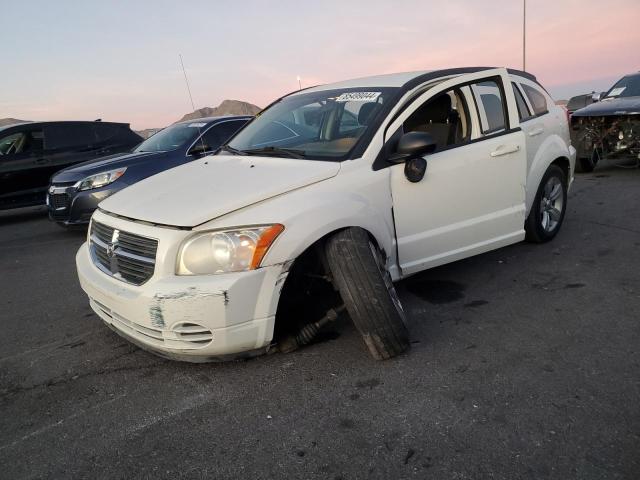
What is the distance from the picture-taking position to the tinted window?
838 centimetres

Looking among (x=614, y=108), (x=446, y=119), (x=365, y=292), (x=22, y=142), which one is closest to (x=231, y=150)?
(x=446, y=119)

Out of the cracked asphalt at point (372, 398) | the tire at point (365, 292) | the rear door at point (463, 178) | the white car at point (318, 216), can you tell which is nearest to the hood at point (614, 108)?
the white car at point (318, 216)

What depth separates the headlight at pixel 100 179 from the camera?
5941 mm

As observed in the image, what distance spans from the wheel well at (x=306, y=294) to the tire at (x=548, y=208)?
2.15m

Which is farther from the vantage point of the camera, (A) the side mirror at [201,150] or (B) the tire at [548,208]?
(A) the side mirror at [201,150]

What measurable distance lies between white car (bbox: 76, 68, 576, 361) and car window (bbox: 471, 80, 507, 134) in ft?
0.05

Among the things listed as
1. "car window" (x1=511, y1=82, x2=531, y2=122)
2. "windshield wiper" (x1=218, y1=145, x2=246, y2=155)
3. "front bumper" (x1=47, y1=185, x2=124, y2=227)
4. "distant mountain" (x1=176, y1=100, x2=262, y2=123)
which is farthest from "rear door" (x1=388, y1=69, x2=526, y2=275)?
"distant mountain" (x1=176, y1=100, x2=262, y2=123)

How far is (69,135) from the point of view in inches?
335

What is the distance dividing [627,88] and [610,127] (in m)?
1.34

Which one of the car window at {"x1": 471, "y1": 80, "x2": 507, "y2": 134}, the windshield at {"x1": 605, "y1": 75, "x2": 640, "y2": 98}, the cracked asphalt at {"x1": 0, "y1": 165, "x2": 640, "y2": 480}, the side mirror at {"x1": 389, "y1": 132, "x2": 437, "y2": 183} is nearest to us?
the cracked asphalt at {"x1": 0, "y1": 165, "x2": 640, "y2": 480}

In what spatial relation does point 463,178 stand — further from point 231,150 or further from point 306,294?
point 231,150

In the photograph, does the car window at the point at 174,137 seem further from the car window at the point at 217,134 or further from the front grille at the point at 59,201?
the front grille at the point at 59,201

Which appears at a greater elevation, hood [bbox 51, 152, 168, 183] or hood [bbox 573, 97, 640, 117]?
hood [bbox 51, 152, 168, 183]

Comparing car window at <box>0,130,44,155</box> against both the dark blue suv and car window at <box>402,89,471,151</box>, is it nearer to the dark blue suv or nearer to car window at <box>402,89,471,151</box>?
the dark blue suv
